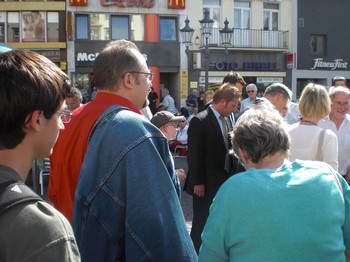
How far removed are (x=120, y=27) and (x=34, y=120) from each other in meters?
21.7

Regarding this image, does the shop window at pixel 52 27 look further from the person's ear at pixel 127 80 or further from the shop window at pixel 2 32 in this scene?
the person's ear at pixel 127 80

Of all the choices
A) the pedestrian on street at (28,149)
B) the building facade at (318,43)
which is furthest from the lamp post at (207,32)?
the pedestrian on street at (28,149)

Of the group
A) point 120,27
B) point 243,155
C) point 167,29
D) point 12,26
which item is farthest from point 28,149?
point 12,26

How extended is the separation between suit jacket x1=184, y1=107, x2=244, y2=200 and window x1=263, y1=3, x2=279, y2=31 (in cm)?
2111

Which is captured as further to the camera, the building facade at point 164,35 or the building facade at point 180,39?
the building facade at point 180,39

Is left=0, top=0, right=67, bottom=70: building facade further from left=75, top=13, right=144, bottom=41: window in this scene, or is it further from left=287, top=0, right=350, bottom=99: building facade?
left=287, top=0, right=350, bottom=99: building facade

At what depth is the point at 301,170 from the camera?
185 cm

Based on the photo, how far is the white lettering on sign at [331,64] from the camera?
2484 centimetres

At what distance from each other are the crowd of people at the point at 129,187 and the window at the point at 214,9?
21742 mm

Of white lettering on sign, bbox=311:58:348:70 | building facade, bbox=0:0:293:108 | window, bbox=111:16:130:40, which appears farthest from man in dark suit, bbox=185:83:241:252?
white lettering on sign, bbox=311:58:348:70

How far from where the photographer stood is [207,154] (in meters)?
4.52

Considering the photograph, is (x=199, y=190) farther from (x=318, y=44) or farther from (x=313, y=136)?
(x=318, y=44)

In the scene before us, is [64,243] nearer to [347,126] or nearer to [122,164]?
[122,164]

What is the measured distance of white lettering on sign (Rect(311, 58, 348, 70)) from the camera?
978 inches
